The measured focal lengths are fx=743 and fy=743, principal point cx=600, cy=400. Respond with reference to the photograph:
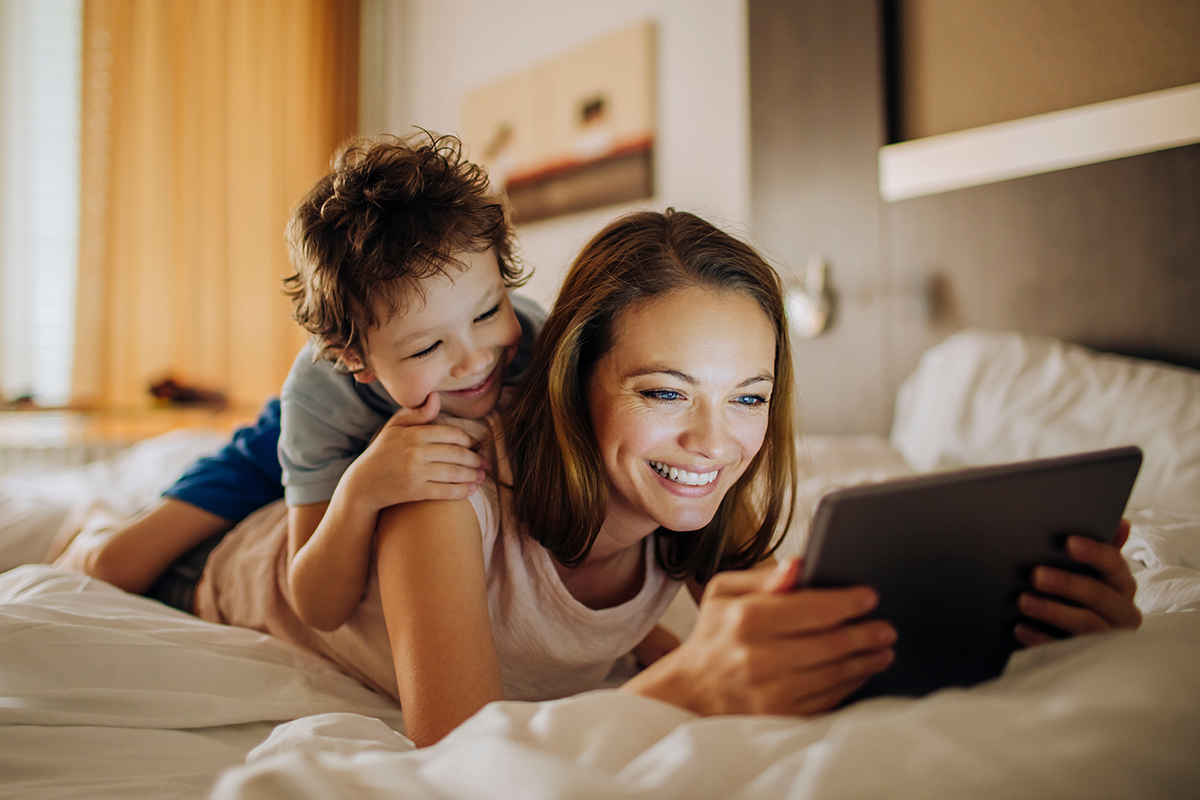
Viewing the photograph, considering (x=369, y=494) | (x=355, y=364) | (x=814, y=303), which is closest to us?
(x=369, y=494)

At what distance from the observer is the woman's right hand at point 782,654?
53 centimetres

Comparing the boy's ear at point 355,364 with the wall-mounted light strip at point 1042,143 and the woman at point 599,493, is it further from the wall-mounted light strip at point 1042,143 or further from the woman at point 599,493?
the wall-mounted light strip at point 1042,143

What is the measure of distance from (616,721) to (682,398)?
420mm

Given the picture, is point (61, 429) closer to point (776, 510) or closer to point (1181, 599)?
point (776, 510)

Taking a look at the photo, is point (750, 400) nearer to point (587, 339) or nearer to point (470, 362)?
point (587, 339)

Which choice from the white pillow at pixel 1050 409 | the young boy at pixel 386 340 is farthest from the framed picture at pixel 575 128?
the young boy at pixel 386 340

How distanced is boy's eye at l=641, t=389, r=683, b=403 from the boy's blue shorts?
81 centimetres

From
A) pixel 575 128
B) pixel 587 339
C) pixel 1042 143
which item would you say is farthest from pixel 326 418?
pixel 575 128

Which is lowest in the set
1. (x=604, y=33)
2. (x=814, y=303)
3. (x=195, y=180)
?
(x=814, y=303)

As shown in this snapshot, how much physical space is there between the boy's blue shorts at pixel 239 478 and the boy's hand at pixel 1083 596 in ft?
3.89

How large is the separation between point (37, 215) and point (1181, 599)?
13.8 feet

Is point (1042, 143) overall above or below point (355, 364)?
above

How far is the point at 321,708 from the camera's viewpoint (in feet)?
2.87

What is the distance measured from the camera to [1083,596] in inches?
25.5
